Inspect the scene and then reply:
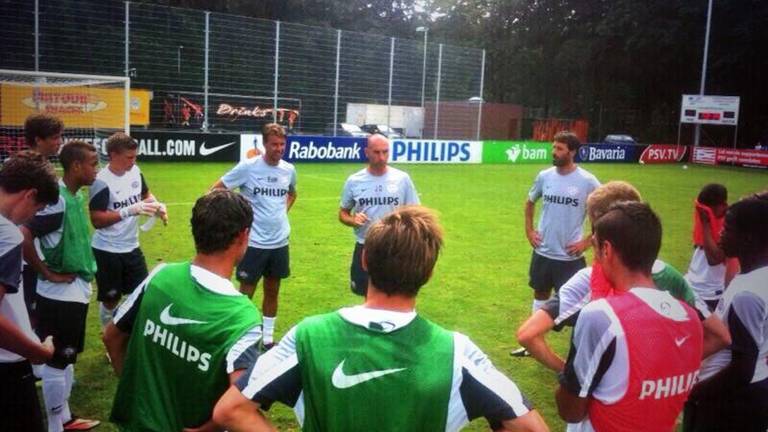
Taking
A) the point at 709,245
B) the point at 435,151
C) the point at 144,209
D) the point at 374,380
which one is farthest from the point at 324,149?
the point at 374,380

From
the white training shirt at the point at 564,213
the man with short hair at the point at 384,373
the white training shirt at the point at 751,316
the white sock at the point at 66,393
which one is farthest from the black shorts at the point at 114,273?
the white training shirt at the point at 751,316

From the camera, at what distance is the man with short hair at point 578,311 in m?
2.98

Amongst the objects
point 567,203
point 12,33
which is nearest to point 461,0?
point 12,33

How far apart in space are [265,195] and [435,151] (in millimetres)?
22332

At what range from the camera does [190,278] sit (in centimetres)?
272

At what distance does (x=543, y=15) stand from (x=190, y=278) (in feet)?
187

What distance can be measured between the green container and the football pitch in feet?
24.1

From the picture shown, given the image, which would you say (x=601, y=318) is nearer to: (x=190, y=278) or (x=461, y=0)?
(x=190, y=278)

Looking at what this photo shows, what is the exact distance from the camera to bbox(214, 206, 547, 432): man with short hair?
2.01 metres

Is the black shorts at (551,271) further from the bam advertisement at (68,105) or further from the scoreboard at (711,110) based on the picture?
the scoreboard at (711,110)

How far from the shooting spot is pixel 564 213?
6879 mm

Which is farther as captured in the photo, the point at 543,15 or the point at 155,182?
the point at 543,15

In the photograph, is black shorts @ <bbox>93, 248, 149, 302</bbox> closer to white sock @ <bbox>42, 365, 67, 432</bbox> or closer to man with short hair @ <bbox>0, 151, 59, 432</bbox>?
white sock @ <bbox>42, 365, 67, 432</bbox>

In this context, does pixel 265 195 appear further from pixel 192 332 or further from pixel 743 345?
pixel 743 345
